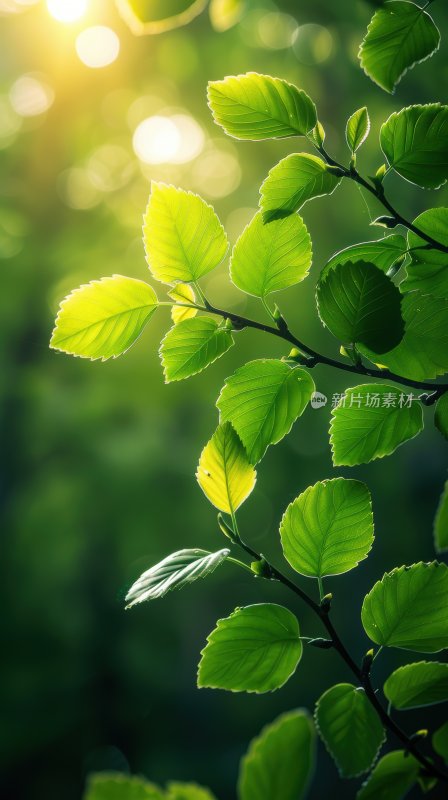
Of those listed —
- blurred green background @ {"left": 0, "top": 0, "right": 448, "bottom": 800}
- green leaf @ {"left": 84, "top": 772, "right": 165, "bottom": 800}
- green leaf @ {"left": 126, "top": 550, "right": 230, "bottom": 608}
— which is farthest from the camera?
blurred green background @ {"left": 0, "top": 0, "right": 448, "bottom": 800}

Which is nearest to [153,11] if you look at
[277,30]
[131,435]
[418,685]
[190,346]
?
[190,346]

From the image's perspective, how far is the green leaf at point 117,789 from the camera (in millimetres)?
238

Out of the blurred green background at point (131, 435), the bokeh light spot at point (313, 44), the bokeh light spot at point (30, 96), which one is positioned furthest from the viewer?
the bokeh light spot at point (30, 96)

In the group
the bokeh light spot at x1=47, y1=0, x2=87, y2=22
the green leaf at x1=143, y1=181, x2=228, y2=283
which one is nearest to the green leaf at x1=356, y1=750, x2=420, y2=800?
the green leaf at x1=143, y1=181, x2=228, y2=283

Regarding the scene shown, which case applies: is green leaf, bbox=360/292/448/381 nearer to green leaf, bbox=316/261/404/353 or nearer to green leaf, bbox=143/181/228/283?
green leaf, bbox=316/261/404/353

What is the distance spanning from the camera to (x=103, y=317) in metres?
0.41

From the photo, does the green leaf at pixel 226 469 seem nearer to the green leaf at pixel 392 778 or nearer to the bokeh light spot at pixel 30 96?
the green leaf at pixel 392 778

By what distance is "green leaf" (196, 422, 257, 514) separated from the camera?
1.37 ft

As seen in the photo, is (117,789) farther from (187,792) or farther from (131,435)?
(131,435)

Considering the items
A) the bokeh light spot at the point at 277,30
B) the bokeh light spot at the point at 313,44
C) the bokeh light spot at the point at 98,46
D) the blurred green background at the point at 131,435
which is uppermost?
the bokeh light spot at the point at 98,46

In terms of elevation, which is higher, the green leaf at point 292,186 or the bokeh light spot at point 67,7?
the bokeh light spot at point 67,7

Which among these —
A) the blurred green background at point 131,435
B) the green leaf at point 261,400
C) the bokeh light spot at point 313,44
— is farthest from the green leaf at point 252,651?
the bokeh light spot at point 313,44

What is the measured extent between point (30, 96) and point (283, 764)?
5809 mm

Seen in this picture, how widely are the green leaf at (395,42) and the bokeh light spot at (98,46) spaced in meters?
4.82
